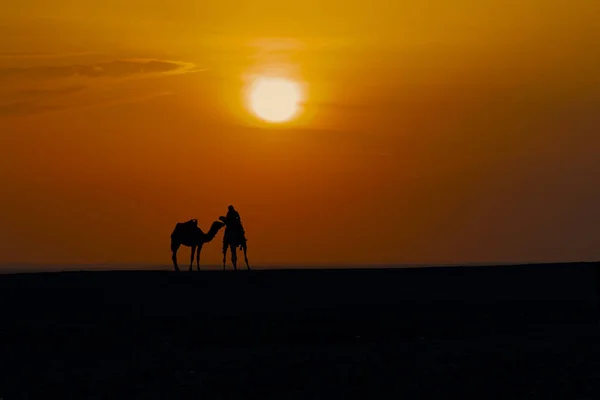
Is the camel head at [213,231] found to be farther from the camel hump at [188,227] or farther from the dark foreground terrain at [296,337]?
the dark foreground terrain at [296,337]

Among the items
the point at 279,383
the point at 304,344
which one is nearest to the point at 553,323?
the point at 304,344

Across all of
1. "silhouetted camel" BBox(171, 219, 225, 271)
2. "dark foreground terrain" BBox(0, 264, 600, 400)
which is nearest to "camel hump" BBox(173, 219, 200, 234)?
"silhouetted camel" BBox(171, 219, 225, 271)

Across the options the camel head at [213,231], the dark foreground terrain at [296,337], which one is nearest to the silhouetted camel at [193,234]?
the camel head at [213,231]

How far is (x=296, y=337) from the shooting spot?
83.7 ft

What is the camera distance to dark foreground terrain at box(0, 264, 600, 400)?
1958cm

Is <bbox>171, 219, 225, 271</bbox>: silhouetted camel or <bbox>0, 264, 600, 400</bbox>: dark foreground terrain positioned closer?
<bbox>0, 264, 600, 400</bbox>: dark foreground terrain

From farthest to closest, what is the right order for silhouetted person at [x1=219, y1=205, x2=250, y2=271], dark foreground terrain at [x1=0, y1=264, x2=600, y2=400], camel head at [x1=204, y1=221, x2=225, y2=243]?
camel head at [x1=204, y1=221, x2=225, y2=243] → silhouetted person at [x1=219, y1=205, x2=250, y2=271] → dark foreground terrain at [x1=0, y1=264, x2=600, y2=400]

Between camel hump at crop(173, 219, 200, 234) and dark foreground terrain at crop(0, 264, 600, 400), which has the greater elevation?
camel hump at crop(173, 219, 200, 234)

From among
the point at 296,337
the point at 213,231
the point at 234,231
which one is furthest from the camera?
the point at 213,231

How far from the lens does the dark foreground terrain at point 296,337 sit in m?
19.6

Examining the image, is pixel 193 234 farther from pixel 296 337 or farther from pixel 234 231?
pixel 296 337

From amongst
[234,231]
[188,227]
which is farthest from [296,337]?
[188,227]

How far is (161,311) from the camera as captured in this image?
3058cm

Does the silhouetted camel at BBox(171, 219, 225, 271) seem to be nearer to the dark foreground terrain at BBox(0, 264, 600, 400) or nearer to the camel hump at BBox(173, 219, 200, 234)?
the camel hump at BBox(173, 219, 200, 234)
